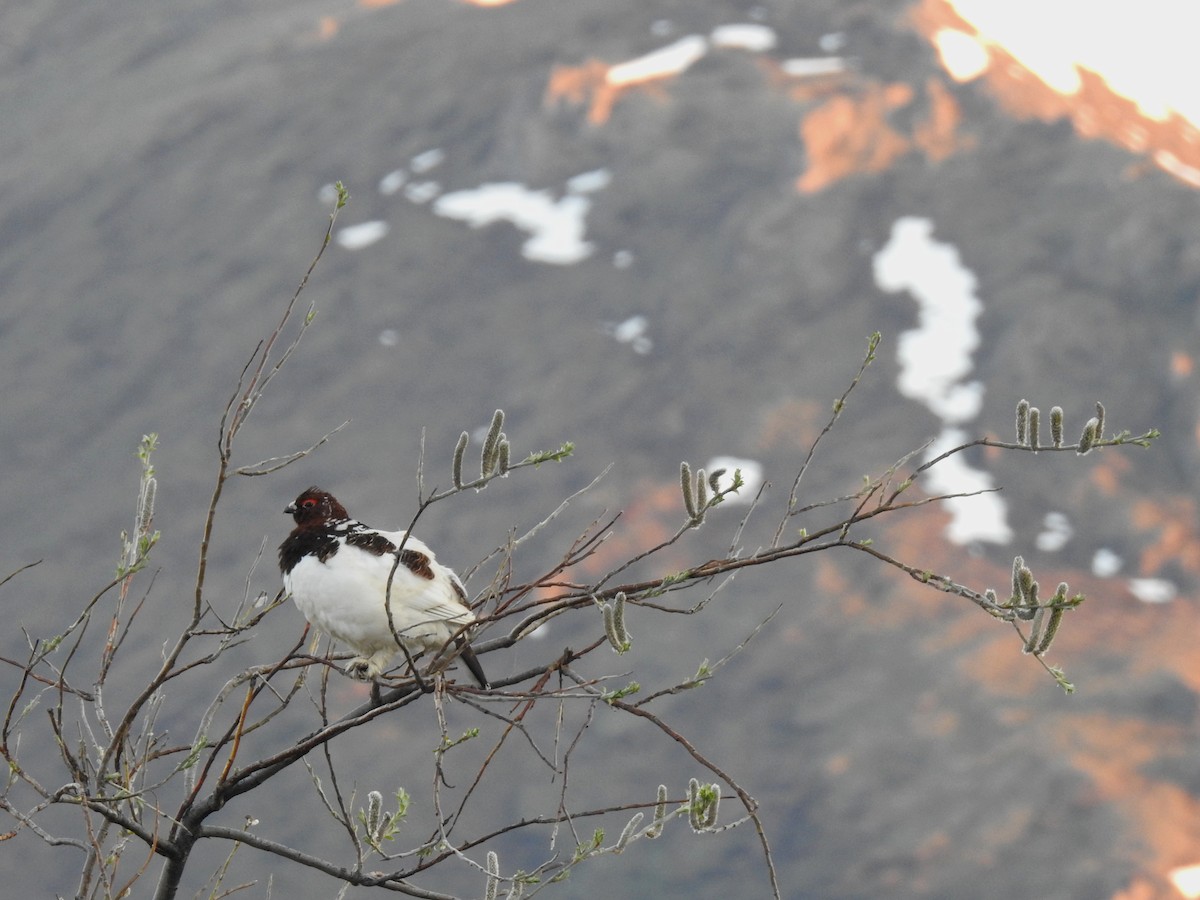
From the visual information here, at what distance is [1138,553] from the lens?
54.4 m

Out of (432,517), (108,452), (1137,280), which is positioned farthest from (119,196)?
(1137,280)

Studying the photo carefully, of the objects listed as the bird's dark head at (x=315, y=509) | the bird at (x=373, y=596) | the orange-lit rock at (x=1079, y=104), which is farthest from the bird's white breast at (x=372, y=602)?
the orange-lit rock at (x=1079, y=104)

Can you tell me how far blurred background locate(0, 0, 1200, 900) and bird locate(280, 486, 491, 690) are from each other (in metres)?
36.9

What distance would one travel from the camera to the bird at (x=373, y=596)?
5.93m

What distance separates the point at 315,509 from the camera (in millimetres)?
6863

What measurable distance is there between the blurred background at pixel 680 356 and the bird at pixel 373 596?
36864 millimetres

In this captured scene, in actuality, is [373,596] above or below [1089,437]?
below

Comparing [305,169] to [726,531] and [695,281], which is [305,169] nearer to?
[695,281]

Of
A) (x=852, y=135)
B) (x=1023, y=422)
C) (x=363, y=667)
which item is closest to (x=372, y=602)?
(x=363, y=667)

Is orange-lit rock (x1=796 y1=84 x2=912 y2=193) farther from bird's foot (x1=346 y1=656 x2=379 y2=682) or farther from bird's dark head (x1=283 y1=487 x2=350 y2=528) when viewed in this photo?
bird's foot (x1=346 y1=656 x2=379 y2=682)

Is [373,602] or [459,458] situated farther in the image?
[373,602]

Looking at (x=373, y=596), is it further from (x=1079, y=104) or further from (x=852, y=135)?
(x=1079, y=104)

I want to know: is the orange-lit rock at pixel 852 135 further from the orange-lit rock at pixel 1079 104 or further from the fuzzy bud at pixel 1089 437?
the fuzzy bud at pixel 1089 437

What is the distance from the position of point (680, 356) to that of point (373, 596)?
57.6 meters
